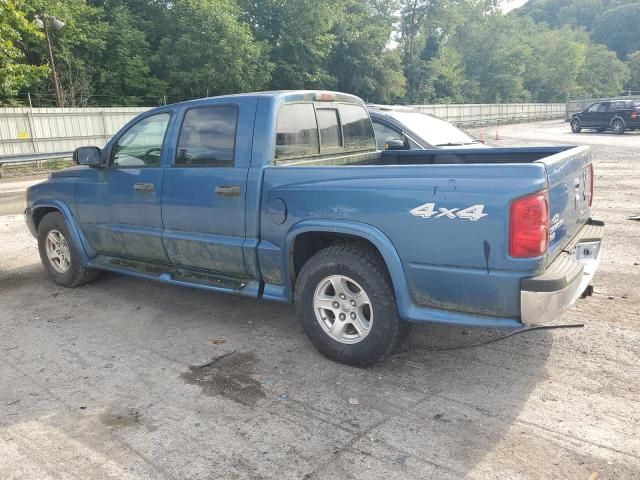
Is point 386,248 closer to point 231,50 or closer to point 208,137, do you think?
point 208,137

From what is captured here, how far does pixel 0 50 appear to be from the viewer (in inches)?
738

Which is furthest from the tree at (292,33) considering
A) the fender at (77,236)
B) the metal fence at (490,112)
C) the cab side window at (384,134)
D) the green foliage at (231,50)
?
the fender at (77,236)

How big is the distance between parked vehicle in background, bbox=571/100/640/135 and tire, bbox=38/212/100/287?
2789 centimetres

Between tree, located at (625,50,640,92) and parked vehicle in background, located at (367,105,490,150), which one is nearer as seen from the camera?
parked vehicle in background, located at (367,105,490,150)

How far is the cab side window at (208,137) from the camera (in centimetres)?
436

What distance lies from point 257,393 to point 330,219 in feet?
4.15

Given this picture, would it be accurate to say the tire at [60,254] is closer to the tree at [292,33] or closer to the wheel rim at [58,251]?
the wheel rim at [58,251]

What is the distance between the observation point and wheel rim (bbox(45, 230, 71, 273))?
5.80m

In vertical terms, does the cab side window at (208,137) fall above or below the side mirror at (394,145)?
above

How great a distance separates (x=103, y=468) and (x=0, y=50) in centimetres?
2034

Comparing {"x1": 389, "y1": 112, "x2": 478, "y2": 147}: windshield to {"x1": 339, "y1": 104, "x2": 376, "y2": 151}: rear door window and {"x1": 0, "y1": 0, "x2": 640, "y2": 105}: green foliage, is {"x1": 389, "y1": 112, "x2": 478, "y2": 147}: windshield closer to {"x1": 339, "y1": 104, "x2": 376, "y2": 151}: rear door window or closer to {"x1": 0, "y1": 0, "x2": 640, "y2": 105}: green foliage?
{"x1": 339, "y1": 104, "x2": 376, "y2": 151}: rear door window

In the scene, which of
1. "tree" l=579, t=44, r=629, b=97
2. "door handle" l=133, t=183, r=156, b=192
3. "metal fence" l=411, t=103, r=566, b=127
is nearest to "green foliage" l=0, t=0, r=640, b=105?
"metal fence" l=411, t=103, r=566, b=127

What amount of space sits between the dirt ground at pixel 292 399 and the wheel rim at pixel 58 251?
2.33 feet

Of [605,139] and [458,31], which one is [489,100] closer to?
[458,31]
